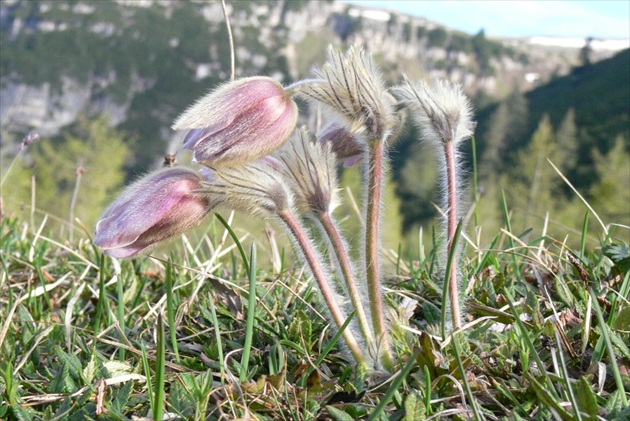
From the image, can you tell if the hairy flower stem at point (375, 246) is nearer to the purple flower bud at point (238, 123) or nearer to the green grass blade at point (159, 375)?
the purple flower bud at point (238, 123)

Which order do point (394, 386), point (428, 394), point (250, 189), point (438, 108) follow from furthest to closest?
1. point (438, 108)
2. point (250, 189)
3. point (428, 394)
4. point (394, 386)

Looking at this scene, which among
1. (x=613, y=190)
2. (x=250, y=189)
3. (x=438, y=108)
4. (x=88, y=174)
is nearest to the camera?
(x=250, y=189)

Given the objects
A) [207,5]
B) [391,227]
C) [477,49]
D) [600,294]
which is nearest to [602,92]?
[391,227]

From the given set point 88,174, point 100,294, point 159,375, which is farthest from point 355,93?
point 88,174

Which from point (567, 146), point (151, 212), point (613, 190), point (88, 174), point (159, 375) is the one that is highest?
point (151, 212)

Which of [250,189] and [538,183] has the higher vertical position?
[250,189]

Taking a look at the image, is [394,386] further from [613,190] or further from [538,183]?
[538,183]
